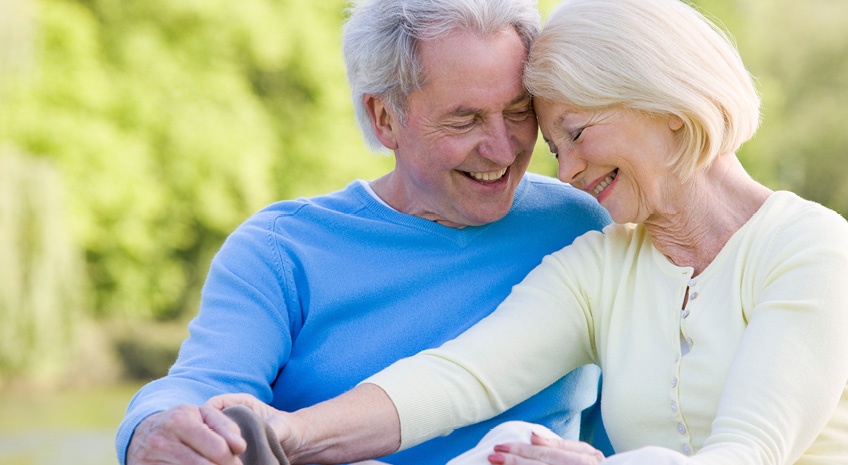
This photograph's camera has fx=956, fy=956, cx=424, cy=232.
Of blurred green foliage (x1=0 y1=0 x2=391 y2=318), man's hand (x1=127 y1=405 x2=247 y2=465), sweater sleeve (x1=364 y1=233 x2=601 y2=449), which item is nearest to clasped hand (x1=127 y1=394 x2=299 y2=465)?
man's hand (x1=127 y1=405 x2=247 y2=465)

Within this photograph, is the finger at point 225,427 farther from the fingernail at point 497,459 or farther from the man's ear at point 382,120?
the man's ear at point 382,120

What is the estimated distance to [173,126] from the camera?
44.5 ft

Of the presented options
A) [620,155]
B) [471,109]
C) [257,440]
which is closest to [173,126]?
[471,109]

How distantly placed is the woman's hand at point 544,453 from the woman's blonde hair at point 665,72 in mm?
619

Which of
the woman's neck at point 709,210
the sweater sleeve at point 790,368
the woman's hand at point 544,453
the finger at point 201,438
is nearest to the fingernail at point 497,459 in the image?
the woman's hand at point 544,453

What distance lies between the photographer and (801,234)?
68.1 inches

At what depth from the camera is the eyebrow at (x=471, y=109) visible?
216 centimetres

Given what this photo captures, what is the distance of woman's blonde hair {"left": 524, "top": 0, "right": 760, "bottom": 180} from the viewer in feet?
6.21

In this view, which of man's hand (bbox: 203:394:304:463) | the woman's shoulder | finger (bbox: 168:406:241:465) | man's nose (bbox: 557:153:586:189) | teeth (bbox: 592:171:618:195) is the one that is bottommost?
man's hand (bbox: 203:394:304:463)

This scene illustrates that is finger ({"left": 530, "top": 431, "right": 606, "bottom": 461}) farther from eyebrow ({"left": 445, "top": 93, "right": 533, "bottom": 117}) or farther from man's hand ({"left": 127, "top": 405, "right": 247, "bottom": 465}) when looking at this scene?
eyebrow ({"left": 445, "top": 93, "right": 533, "bottom": 117})

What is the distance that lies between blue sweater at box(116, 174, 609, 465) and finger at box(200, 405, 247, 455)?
367 mm

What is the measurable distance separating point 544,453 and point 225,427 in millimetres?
539

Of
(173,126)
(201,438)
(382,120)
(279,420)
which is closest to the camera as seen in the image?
(201,438)

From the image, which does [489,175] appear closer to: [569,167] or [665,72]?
[569,167]
